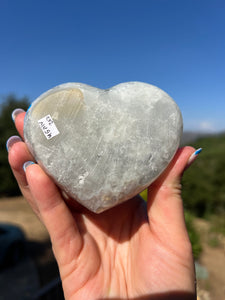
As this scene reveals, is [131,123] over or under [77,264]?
over

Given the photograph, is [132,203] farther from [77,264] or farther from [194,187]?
[194,187]

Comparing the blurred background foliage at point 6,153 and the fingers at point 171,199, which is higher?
the fingers at point 171,199

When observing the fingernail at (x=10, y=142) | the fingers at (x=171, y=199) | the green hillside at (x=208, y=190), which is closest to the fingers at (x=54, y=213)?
the fingernail at (x=10, y=142)

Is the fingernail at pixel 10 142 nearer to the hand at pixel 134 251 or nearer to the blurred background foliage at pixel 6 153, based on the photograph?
the hand at pixel 134 251

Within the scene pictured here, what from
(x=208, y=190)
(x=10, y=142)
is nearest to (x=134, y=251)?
(x=10, y=142)

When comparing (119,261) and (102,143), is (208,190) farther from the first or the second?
(102,143)

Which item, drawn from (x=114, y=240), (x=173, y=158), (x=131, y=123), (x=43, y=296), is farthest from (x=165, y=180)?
(x=43, y=296)
